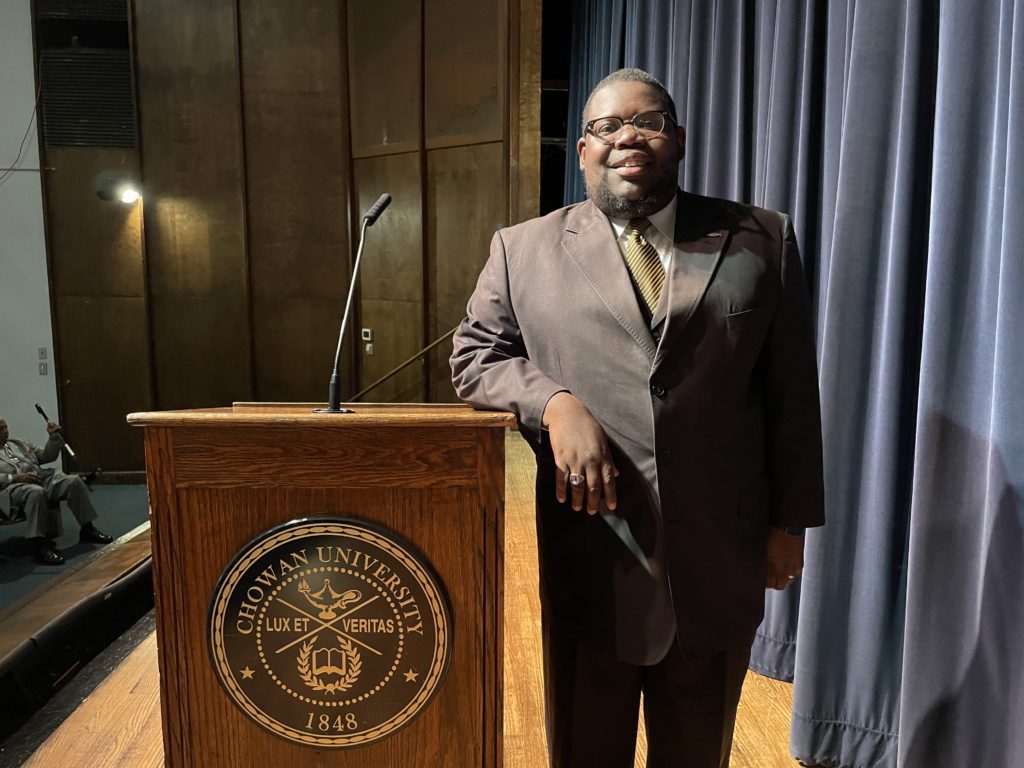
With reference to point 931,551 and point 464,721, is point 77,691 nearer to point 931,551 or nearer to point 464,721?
point 464,721

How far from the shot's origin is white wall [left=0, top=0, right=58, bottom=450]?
5.73 m

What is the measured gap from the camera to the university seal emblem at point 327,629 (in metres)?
0.98

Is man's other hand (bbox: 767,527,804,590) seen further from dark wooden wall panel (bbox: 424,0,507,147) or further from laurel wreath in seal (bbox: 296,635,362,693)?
dark wooden wall panel (bbox: 424,0,507,147)

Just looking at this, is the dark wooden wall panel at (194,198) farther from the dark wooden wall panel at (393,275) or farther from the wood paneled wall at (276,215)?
the dark wooden wall panel at (393,275)

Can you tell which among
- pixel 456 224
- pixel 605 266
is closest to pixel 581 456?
pixel 605 266

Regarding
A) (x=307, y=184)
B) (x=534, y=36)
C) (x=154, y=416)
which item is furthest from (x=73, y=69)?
(x=154, y=416)

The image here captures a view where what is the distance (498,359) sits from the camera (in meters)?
1.11

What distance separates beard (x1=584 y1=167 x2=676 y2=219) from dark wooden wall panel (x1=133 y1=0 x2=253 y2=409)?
18.0 feet

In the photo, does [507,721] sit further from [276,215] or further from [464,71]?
[276,215]

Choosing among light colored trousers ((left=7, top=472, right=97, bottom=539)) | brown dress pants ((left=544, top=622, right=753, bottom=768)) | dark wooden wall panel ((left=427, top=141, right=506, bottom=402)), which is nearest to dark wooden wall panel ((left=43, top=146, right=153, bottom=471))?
light colored trousers ((left=7, top=472, right=97, bottom=539))

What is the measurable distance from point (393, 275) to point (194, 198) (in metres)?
1.79

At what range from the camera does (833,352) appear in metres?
1.62

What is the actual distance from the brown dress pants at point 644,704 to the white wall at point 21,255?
6188 millimetres

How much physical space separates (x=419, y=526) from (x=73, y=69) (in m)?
6.52
